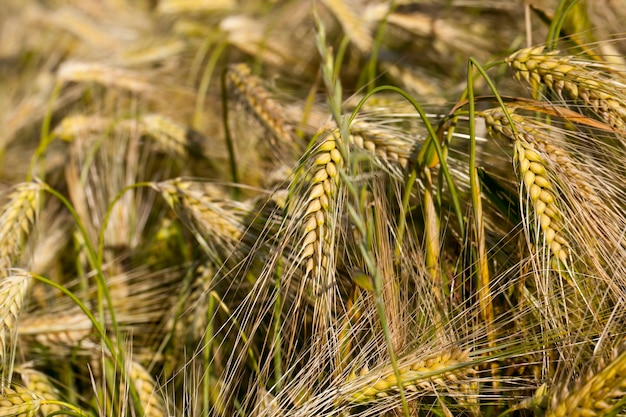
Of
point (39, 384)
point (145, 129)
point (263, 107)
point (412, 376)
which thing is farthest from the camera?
point (145, 129)

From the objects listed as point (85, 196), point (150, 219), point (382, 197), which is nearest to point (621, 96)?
point (382, 197)

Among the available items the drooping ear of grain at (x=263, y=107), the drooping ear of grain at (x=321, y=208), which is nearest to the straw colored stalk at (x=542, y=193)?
the drooping ear of grain at (x=321, y=208)

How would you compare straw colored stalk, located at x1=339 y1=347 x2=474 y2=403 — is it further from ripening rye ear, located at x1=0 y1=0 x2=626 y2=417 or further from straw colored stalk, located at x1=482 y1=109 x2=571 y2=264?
straw colored stalk, located at x1=482 y1=109 x2=571 y2=264

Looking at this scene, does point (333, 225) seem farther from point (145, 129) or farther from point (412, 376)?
point (145, 129)

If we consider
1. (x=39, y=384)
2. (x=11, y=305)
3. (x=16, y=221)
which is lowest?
(x=39, y=384)

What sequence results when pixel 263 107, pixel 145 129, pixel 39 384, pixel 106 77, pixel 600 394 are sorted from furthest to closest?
pixel 106 77 < pixel 145 129 < pixel 263 107 < pixel 39 384 < pixel 600 394

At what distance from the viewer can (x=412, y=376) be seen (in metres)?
0.90

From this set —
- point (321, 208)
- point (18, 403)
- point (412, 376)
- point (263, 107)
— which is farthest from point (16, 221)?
point (412, 376)

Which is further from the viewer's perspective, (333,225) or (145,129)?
(145,129)

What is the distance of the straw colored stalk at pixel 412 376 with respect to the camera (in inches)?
35.7

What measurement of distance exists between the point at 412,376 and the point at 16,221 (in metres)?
0.81

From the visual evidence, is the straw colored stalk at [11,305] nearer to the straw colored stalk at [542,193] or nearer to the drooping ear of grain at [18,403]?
the drooping ear of grain at [18,403]

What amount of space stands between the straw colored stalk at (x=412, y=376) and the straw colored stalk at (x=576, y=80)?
0.41m

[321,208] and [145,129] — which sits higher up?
[145,129]
